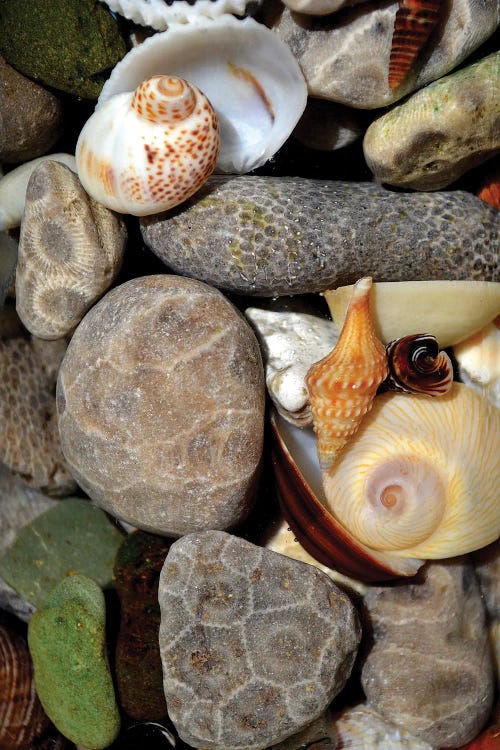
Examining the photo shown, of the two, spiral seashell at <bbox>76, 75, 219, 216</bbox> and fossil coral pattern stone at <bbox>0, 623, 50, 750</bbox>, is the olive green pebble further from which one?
spiral seashell at <bbox>76, 75, 219, 216</bbox>

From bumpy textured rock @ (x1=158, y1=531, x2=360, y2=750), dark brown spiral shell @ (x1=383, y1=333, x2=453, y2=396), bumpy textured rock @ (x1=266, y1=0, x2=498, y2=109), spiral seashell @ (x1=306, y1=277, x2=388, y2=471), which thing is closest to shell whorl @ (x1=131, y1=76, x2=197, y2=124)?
bumpy textured rock @ (x1=266, y1=0, x2=498, y2=109)

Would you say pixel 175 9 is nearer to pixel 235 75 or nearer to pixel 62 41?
pixel 235 75

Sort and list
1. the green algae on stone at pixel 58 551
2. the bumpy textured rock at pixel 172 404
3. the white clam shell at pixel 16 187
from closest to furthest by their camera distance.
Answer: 1. the bumpy textured rock at pixel 172 404
2. the white clam shell at pixel 16 187
3. the green algae on stone at pixel 58 551

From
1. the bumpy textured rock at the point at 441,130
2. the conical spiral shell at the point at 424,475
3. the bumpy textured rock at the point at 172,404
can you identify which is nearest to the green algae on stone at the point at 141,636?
the bumpy textured rock at the point at 172,404

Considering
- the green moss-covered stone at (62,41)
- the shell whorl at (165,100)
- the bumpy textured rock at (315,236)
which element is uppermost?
the green moss-covered stone at (62,41)

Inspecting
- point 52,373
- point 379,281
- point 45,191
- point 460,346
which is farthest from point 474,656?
point 45,191

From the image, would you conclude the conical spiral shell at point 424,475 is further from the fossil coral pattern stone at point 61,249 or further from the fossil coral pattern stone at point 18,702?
the fossil coral pattern stone at point 18,702
